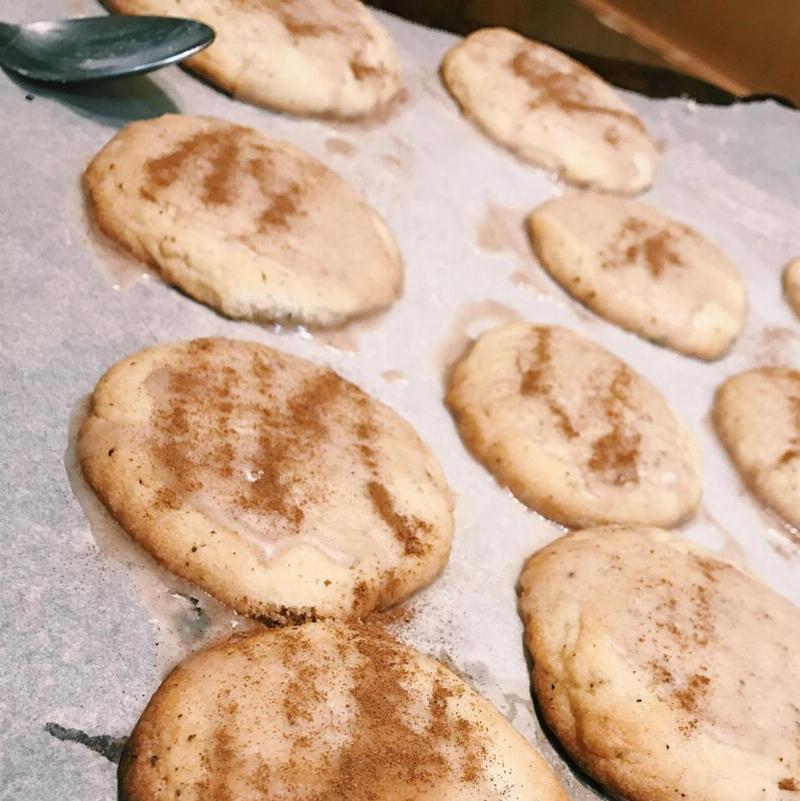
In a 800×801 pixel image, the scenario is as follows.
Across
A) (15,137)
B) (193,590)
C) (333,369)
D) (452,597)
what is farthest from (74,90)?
(452,597)

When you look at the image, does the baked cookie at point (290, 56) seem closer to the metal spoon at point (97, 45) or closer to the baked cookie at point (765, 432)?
the metal spoon at point (97, 45)

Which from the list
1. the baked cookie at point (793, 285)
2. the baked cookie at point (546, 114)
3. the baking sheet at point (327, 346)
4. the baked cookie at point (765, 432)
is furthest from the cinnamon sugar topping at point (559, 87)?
the baked cookie at point (765, 432)

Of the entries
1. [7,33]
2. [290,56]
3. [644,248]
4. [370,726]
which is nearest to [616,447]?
[644,248]

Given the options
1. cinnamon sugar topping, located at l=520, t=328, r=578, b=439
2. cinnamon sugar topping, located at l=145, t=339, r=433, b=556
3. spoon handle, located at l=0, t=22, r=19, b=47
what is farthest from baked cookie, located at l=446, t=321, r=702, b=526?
spoon handle, located at l=0, t=22, r=19, b=47

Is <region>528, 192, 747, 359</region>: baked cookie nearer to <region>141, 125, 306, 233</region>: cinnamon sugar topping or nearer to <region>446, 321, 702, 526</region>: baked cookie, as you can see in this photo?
<region>446, 321, 702, 526</region>: baked cookie

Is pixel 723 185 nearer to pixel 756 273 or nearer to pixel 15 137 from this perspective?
pixel 756 273
